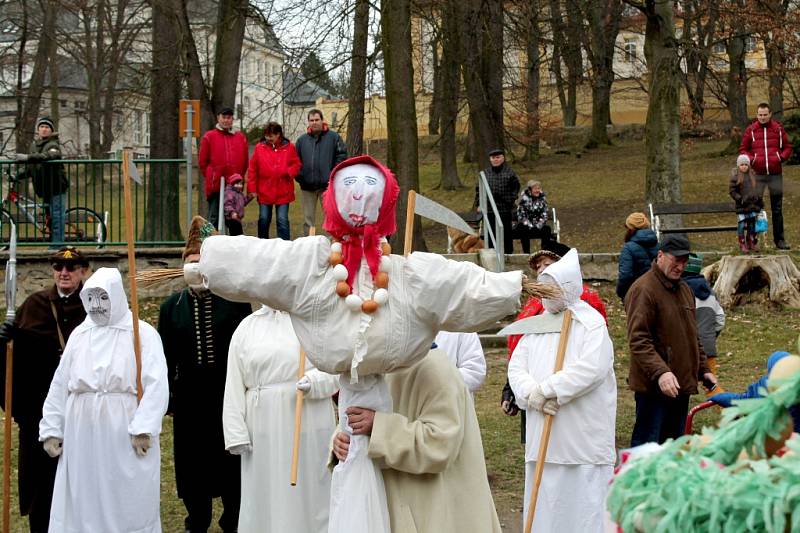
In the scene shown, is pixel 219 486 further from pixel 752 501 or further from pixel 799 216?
pixel 799 216

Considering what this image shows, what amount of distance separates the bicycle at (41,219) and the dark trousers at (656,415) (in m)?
9.77

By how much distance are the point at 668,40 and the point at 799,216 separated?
436 cm

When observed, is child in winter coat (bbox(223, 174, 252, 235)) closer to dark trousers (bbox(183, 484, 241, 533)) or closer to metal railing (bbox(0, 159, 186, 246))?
metal railing (bbox(0, 159, 186, 246))

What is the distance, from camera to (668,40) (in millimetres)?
20312

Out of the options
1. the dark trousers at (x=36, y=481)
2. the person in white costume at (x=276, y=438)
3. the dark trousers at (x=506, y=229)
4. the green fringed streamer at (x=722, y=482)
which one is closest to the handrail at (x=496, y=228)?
the dark trousers at (x=506, y=229)

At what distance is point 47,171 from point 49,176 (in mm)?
76

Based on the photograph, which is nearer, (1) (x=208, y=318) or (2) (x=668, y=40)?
(1) (x=208, y=318)

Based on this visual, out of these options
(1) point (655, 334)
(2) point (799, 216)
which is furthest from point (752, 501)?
(2) point (799, 216)

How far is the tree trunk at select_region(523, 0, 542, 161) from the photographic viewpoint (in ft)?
62.1

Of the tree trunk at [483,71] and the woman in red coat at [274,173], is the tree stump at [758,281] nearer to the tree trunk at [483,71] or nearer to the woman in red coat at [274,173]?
the tree trunk at [483,71]

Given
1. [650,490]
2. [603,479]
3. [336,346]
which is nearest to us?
[650,490]

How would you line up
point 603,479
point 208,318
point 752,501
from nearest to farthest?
1. point 752,501
2. point 603,479
3. point 208,318

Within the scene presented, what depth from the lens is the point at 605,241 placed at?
68.4ft

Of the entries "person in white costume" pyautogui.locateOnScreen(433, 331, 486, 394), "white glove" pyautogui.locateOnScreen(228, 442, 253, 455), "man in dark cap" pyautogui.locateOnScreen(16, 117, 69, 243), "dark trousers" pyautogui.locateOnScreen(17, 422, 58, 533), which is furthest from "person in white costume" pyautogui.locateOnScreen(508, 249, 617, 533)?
"man in dark cap" pyautogui.locateOnScreen(16, 117, 69, 243)
